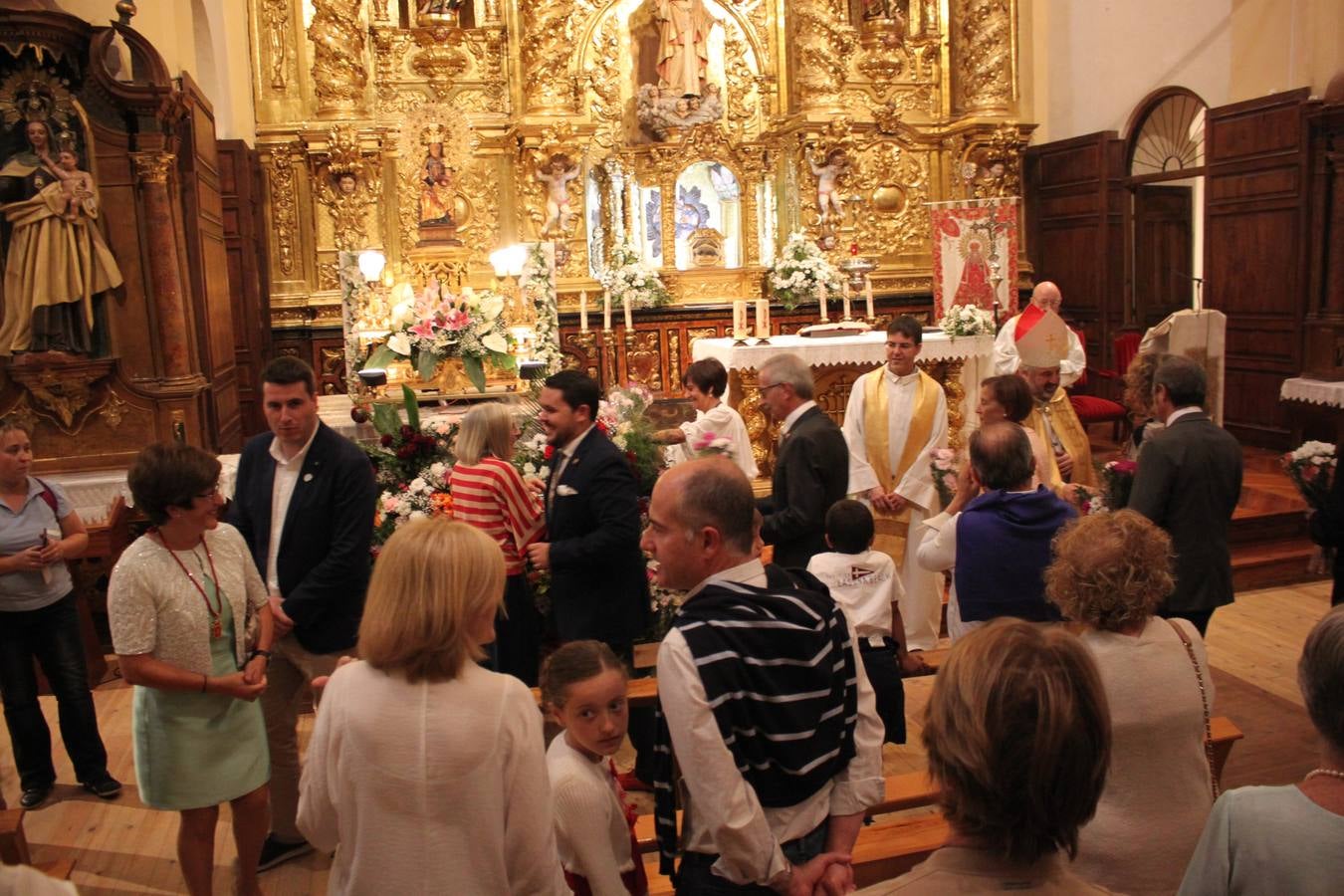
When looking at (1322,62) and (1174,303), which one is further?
(1174,303)

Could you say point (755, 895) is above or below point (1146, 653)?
below

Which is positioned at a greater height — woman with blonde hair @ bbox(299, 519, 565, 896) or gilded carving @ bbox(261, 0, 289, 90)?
gilded carving @ bbox(261, 0, 289, 90)

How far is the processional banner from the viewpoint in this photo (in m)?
12.8

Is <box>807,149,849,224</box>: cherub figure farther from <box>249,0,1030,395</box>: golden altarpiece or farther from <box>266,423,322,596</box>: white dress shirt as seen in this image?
<box>266,423,322,596</box>: white dress shirt

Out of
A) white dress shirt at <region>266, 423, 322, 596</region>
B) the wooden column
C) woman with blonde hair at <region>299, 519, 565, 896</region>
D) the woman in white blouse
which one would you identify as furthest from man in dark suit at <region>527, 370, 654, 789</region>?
the wooden column

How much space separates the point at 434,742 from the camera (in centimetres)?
204

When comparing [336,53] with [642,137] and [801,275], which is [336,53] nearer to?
[642,137]

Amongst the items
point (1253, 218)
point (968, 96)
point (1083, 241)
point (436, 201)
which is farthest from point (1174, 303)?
point (436, 201)

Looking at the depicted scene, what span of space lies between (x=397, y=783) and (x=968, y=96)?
1388cm

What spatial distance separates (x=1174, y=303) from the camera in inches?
541

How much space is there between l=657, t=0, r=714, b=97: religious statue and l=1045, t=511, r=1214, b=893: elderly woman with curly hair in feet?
39.2

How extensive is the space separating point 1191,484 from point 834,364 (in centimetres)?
583

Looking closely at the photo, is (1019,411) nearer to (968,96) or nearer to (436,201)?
(436,201)

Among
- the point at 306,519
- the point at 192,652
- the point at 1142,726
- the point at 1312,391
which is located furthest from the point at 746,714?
the point at 1312,391
